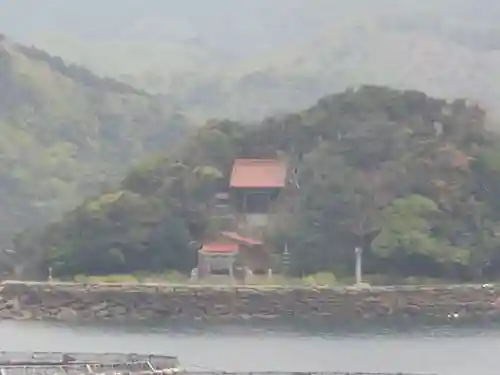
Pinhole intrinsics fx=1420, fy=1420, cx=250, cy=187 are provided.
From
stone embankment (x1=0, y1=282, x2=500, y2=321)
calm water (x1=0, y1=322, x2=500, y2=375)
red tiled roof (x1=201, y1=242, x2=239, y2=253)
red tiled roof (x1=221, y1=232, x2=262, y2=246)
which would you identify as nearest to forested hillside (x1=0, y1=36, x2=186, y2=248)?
stone embankment (x1=0, y1=282, x2=500, y2=321)

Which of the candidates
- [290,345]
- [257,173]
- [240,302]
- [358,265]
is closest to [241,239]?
[240,302]

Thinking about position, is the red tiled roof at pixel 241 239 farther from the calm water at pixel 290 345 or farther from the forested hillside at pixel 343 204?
the calm water at pixel 290 345

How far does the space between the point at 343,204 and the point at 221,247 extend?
1637mm

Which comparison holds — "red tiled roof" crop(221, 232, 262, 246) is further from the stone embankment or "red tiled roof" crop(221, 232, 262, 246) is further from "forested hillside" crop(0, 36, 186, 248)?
"forested hillside" crop(0, 36, 186, 248)

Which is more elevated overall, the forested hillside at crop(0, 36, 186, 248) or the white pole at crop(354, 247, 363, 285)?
the forested hillside at crop(0, 36, 186, 248)

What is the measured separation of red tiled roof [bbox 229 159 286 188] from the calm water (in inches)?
80.6

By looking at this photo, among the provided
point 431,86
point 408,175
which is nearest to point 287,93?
point 431,86

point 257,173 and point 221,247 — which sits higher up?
point 257,173

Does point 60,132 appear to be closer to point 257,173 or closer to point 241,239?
point 257,173

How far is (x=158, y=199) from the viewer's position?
1761cm

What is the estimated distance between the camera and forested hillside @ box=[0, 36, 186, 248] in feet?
64.0

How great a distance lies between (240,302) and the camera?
57.5ft

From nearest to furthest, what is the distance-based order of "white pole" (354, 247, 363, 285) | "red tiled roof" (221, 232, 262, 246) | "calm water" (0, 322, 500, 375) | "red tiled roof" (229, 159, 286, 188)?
"calm water" (0, 322, 500, 375) < "white pole" (354, 247, 363, 285) < "red tiled roof" (221, 232, 262, 246) < "red tiled roof" (229, 159, 286, 188)

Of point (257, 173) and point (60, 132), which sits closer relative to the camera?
point (257, 173)
